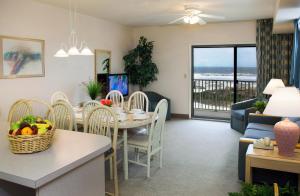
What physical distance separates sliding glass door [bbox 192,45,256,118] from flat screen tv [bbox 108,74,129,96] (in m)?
1.90

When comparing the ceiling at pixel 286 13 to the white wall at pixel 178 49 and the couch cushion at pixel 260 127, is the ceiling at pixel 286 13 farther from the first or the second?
the couch cushion at pixel 260 127

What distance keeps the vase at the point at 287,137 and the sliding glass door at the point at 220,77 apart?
4.23 m

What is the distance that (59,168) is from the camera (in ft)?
5.11

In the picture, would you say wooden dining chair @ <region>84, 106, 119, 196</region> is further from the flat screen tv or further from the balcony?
the balcony

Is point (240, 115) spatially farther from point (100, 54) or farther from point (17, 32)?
A: point (17, 32)

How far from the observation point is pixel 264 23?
6.27 meters

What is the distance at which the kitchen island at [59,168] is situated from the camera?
1.49 meters

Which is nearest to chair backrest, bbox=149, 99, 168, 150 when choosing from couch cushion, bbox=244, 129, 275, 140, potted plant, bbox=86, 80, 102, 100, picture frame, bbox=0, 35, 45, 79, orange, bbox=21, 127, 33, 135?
couch cushion, bbox=244, 129, 275, 140

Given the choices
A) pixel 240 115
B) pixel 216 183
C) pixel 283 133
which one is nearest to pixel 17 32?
pixel 216 183

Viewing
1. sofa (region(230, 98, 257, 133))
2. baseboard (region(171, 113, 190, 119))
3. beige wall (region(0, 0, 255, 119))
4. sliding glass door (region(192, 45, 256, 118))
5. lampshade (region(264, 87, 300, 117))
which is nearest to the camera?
lampshade (region(264, 87, 300, 117))

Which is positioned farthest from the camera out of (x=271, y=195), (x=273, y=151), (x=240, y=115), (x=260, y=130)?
(x=240, y=115)

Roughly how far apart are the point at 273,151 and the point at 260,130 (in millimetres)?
1175

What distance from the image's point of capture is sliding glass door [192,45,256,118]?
22.4 feet

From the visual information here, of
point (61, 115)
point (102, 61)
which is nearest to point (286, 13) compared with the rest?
point (61, 115)
